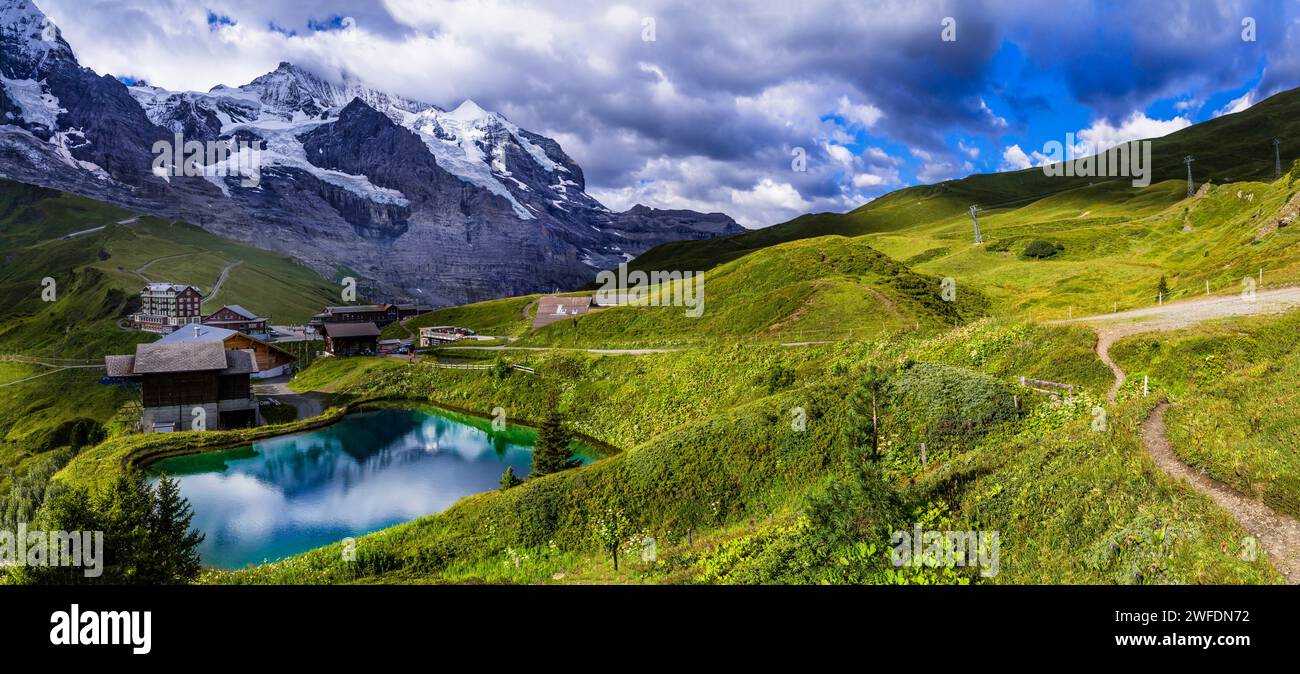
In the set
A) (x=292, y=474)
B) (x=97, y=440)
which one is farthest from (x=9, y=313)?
(x=292, y=474)

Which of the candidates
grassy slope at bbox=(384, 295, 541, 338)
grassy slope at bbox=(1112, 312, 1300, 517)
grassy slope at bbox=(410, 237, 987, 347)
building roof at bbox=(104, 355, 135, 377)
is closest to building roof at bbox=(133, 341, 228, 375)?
building roof at bbox=(104, 355, 135, 377)

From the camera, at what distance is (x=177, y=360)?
63562mm

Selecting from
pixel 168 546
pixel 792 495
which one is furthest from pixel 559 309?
pixel 168 546

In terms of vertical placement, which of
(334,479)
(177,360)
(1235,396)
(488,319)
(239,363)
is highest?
(488,319)

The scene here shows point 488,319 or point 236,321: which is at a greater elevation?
point 488,319

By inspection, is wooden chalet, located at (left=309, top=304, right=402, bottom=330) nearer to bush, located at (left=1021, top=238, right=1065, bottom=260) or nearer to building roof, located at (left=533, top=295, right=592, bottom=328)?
building roof, located at (left=533, top=295, right=592, bottom=328)

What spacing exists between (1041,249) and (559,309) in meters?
86.4

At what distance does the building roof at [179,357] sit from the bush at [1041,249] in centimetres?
12020

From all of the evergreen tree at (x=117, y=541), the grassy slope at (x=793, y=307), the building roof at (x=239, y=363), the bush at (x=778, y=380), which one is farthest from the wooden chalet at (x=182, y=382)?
the bush at (x=778, y=380)

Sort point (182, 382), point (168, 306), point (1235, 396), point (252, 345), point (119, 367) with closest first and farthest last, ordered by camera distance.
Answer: point (1235, 396) → point (119, 367) → point (182, 382) → point (252, 345) → point (168, 306)

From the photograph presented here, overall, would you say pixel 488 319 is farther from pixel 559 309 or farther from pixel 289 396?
pixel 289 396

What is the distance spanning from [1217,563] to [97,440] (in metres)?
95.0
